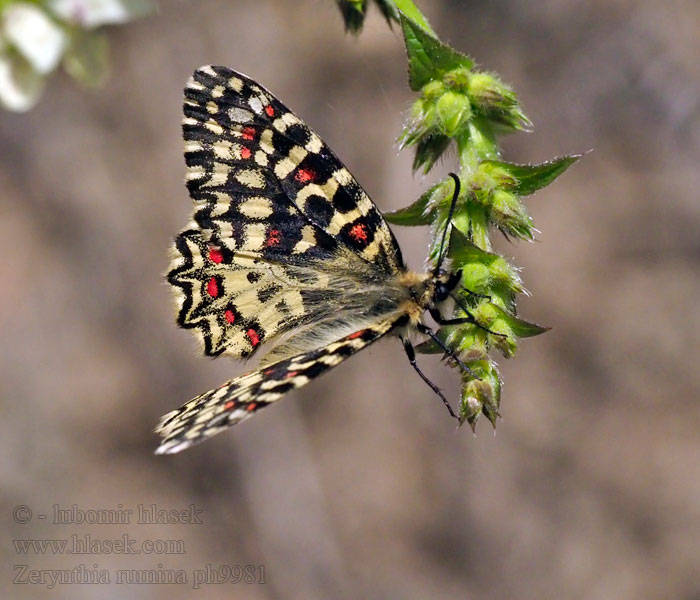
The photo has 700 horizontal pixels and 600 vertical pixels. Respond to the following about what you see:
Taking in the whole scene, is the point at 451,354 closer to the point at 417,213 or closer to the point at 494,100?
the point at 417,213

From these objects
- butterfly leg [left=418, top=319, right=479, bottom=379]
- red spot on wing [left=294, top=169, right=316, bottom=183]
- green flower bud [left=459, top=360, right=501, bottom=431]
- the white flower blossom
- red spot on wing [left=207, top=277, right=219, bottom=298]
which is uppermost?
the white flower blossom

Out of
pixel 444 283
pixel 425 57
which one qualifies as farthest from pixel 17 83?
pixel 444 283

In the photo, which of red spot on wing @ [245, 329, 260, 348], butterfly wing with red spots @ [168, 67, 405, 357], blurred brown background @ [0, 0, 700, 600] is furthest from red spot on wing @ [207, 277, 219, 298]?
blurred brown background @ [0, 0, 700, 600]

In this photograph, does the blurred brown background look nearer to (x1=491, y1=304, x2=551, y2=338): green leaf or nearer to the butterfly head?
the butterfly head

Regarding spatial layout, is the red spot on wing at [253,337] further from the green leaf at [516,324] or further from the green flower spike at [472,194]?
the green leaf at [516,324]

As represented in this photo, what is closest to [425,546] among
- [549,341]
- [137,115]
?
[549,341]

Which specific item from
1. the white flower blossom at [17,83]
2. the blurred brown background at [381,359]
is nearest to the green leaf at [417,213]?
the white flower blossom at [17,83]

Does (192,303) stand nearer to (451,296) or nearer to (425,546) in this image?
(451,296)
